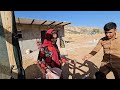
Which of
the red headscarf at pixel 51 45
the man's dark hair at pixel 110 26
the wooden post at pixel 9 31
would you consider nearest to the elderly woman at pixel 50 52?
the red headscarf at pixel 51 45

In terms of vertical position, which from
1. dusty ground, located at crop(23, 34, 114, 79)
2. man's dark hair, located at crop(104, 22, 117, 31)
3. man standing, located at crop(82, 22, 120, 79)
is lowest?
dusty ground, located at crop(23, 34, 114, 79)

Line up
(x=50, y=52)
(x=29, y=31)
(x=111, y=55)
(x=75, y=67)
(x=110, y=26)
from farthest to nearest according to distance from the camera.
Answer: (x=29, y=31) → (x=75, y=67) → (x=50, y=52) → (x=111, y=55) → (x=110, y=26)

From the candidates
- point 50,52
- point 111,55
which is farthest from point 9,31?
point 111,55

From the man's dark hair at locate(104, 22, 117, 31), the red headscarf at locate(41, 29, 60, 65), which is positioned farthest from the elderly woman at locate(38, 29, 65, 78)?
the man's dark hair at locate(104, 22, 117, 31)

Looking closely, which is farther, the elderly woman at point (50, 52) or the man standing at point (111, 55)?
the elderly woman at point (50, 52)

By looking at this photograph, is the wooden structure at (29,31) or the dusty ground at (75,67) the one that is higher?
the wooden structure at (29,31)

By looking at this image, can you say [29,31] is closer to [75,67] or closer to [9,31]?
[75,67]

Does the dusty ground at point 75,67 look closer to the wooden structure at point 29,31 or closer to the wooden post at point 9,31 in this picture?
the wooden structure at point 29,31

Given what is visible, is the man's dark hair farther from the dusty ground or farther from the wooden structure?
the wooden structure

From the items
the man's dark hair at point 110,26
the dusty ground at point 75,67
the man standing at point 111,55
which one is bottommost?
the dusty ground at point 75,67
